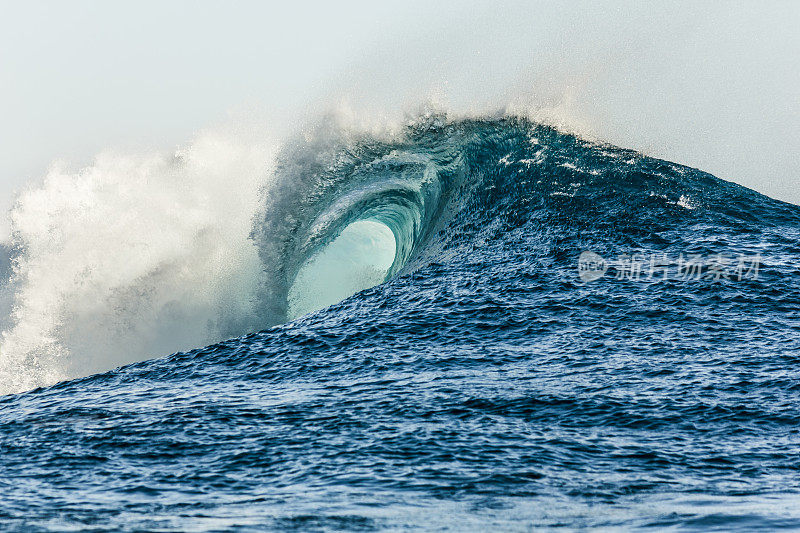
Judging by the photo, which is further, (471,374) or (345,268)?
(345,268)

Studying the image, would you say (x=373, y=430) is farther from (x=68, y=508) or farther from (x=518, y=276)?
(x=518, y=276)

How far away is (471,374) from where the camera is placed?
32.4 feet

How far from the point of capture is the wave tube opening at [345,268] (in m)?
18.8

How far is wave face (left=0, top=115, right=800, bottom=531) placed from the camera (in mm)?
6195

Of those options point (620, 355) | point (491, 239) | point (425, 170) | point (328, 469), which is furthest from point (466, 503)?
point (425, 170)

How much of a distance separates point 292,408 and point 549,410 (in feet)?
10.3

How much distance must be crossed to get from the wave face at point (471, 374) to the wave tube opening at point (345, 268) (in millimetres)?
191

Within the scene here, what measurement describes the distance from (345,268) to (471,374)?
456 inches

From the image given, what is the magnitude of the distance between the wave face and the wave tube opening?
19 centimetres

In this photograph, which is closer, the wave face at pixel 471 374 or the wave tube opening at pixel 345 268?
the wave face at pixel 471 374

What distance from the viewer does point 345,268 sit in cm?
2106

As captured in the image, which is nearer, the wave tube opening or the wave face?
the wave face

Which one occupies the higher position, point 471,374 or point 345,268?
point 345,268

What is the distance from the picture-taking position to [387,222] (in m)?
20.7
